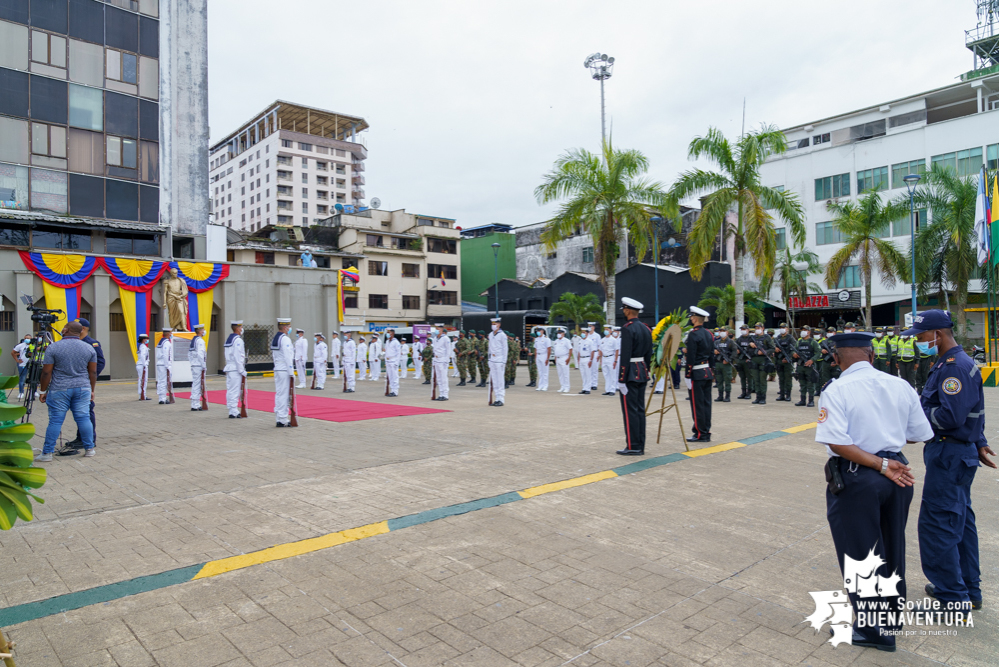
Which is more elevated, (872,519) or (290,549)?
(872,519)

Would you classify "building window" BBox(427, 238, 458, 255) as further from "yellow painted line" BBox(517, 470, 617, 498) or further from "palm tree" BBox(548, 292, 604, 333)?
"yellow painted line" BBox(517, 470, 617, 498)

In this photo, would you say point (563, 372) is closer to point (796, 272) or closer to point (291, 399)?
point (291, 399)

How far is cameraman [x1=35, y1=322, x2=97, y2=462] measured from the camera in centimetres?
796

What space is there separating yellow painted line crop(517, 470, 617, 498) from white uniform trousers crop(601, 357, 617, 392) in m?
11.2

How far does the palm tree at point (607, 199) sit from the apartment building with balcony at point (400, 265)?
27011 millimetres

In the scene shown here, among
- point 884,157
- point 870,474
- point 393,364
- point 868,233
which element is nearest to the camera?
point 870,474

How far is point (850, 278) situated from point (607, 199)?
2365 centimetres

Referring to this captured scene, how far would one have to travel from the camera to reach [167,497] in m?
6.02

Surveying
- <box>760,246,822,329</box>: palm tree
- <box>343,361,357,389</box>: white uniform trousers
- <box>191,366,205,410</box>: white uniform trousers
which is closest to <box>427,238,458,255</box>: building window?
<box>760,246,822,329</box>: palm tree

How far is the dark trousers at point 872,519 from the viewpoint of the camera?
9.94ft

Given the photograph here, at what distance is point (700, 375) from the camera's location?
9078 millimetres

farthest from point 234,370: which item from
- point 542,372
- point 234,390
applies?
point 542,372

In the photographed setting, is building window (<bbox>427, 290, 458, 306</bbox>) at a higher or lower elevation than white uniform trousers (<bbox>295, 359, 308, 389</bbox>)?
higher

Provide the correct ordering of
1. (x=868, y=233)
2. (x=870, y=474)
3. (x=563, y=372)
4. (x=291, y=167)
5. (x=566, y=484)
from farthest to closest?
(x=291, y=167) → (x=868, y=233) → (x=563, y=372) → (x=566, y=484) → (x=870, y=474)
